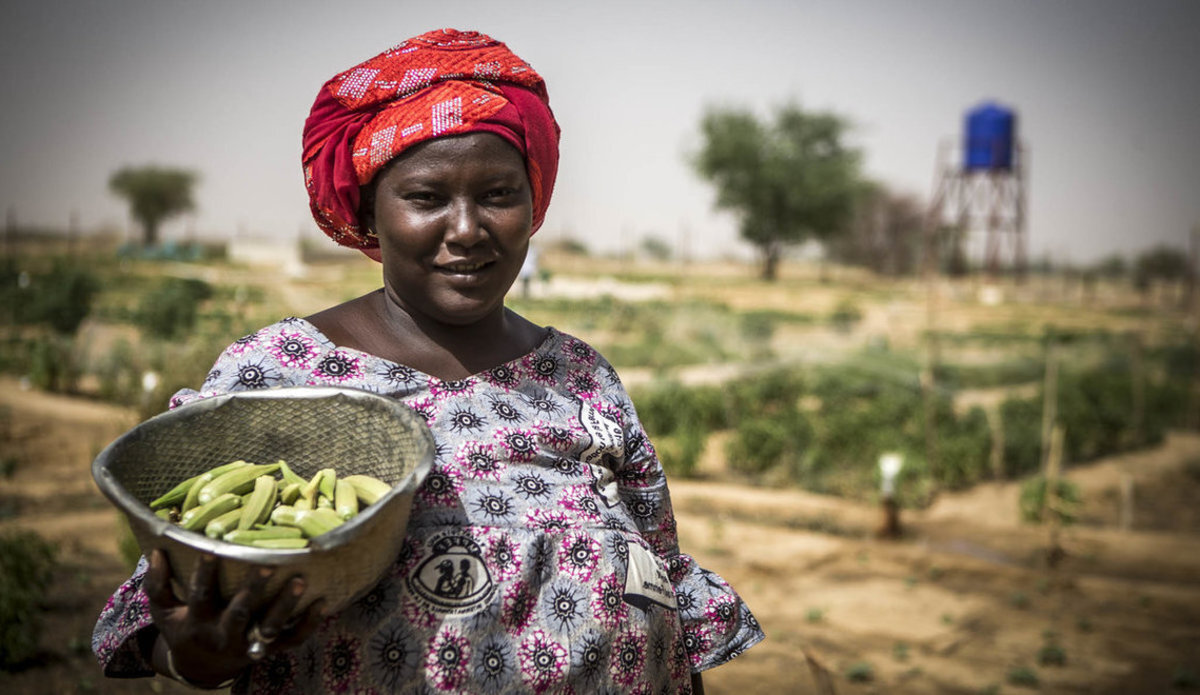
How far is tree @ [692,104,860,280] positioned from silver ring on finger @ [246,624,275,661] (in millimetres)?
35527

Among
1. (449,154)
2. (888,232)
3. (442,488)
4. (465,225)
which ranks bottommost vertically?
(442,488)

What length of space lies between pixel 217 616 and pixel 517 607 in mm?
388

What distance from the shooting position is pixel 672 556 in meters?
1.53

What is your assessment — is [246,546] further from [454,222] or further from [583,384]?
[583,384]

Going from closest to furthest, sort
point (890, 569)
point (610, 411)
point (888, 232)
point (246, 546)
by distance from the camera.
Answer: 1. point (246, 546)
2. point (610, 411)
3. point (890, 569)
4. point (888, 232)

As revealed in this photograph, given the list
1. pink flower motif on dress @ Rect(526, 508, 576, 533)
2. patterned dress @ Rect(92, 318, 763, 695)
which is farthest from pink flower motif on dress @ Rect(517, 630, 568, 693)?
pink flower motif on dress @ Rect(526, 508, 576, 533)

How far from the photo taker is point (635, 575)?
4.45ft

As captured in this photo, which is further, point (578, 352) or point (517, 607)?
point (578, 352)

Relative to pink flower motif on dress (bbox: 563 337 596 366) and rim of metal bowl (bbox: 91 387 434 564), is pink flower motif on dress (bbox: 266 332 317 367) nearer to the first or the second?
rim of metal bowl (bbox: 91 387 434 564)

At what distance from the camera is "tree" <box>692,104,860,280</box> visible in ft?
116

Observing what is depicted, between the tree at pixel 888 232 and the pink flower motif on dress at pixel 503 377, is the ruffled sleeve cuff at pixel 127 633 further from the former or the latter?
the tree at pixel 888 232

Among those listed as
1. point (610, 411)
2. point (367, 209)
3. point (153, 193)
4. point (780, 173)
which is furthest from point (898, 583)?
point (153, 193)

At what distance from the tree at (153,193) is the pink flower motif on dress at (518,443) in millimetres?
39392

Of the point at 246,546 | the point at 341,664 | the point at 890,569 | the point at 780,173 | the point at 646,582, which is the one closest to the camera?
the point at 246,546
